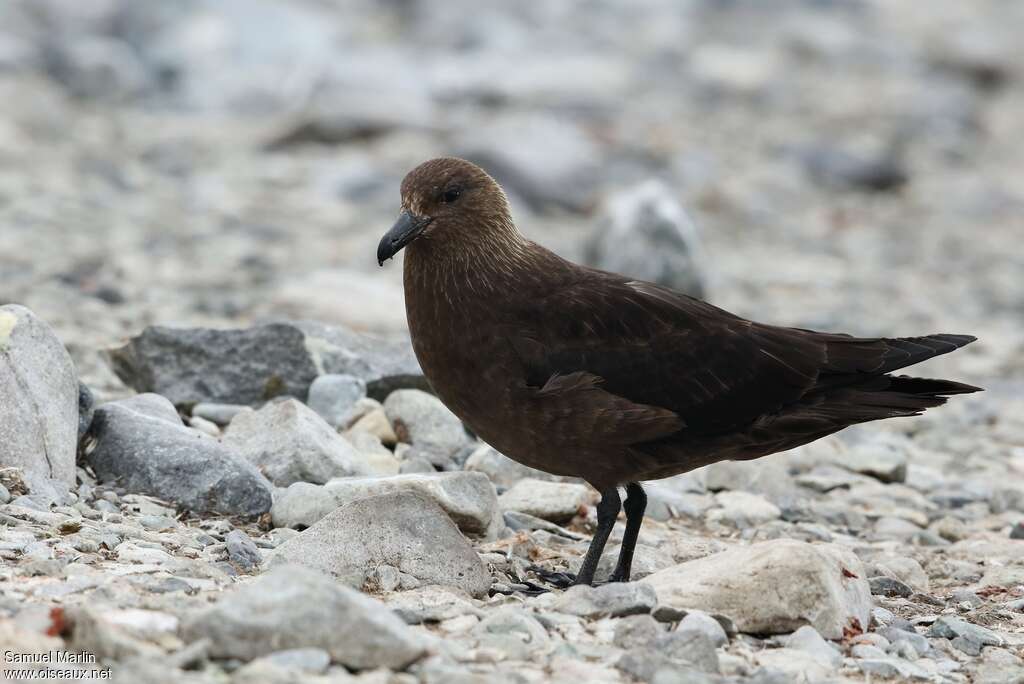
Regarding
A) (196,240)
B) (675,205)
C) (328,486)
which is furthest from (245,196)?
(328,486)

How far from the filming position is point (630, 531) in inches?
217

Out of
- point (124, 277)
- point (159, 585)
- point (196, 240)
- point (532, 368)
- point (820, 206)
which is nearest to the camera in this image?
point (159, 585)

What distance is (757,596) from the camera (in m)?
4.73

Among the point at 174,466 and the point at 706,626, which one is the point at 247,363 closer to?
the point at 174,466

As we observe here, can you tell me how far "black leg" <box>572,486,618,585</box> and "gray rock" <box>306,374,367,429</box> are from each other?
1854mm

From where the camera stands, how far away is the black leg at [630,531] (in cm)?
544

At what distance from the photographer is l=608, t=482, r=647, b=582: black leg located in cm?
544

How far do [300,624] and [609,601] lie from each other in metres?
1.25

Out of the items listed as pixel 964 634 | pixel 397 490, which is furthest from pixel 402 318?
pixel 964 634

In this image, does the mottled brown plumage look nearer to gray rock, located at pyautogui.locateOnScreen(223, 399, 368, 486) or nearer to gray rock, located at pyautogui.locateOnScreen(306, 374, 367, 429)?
gray rock, located at pyautogui.locateOnScreen(223, 399, 368, 486)

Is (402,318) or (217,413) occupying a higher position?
(402,318)

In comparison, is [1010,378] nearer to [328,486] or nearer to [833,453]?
[833,453]

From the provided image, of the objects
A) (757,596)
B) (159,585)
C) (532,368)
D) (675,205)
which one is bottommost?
(159,585)

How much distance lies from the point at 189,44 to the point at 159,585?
40.2 feet
